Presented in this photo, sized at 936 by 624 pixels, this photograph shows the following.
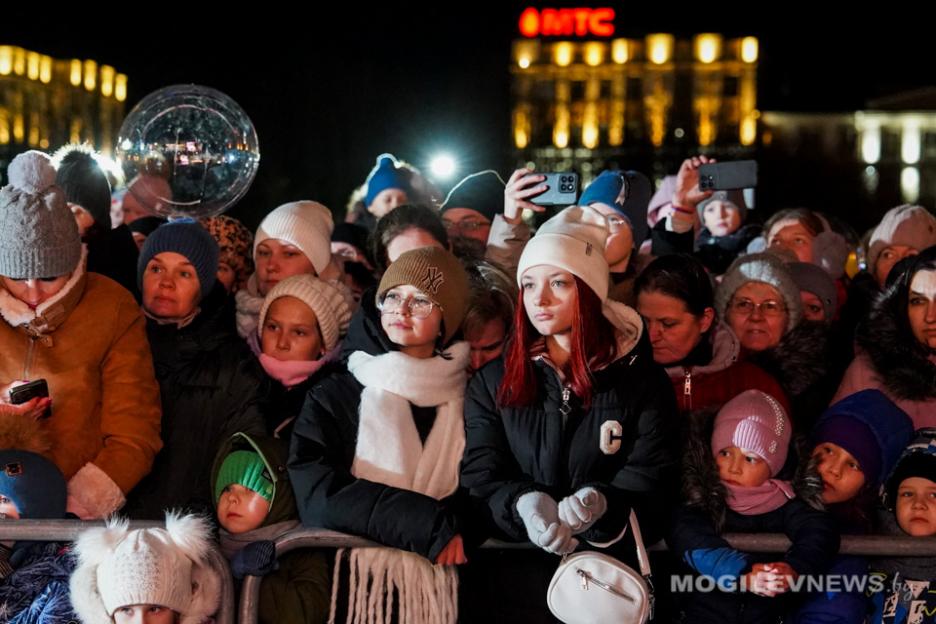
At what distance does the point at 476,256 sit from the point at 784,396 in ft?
5.63

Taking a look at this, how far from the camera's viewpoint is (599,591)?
413 centimetres

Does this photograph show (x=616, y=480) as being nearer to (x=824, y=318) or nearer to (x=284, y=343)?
(x=284, y=343)

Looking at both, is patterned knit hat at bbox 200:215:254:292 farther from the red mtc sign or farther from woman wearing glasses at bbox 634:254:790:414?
the red mtc sign

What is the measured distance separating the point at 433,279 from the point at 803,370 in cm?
166

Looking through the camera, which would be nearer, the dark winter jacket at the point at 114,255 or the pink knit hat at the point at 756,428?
the pink knit hat at the point at 756,428

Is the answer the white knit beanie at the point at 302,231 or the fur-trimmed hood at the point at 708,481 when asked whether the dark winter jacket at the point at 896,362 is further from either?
the white knit beanie at the point at 302,231

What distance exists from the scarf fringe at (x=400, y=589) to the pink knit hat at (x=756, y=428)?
1.07 meters

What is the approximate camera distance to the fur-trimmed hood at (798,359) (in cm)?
542

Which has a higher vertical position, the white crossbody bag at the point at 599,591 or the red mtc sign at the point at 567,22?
the red mtc sign at the point at 567,22

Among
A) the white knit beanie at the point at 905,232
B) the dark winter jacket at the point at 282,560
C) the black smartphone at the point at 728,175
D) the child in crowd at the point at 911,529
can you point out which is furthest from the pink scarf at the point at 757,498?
the white knit beanie at the point at 905,232

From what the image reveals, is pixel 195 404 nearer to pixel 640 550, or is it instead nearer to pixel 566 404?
pixel 566 404

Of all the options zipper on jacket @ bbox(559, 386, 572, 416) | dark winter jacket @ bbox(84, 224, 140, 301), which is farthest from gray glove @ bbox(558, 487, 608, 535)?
dark winter jacket @ bbox(84, 224, 140, 301)

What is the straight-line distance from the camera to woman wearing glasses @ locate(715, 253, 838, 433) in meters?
5.42

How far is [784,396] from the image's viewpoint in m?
5.18
